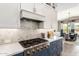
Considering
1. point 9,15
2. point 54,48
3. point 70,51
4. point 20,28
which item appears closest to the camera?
point 9,15

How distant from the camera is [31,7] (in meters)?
2.85

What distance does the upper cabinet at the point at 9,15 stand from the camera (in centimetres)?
197

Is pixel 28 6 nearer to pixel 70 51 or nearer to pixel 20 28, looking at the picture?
pixel 20 28

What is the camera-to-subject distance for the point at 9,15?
2105 millimetres

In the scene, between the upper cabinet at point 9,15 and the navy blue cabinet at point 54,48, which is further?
the navy blue cabinet at point 54,48

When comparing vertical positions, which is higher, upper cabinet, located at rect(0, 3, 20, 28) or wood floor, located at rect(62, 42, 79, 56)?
upper cabinet, located at rect(0, 3, 20, 28)

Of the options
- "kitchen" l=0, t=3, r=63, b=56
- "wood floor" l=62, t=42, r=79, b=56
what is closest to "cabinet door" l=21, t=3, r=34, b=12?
"kitchen" l=0, t=3, r=63, b=56

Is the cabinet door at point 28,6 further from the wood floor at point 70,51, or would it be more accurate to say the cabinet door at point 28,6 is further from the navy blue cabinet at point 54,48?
the wood floor at point 70,51

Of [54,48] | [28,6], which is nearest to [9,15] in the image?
[28,6]

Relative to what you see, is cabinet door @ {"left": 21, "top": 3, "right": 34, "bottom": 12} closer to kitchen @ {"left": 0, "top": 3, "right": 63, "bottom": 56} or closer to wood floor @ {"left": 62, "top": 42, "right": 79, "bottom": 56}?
kitchen @ {"left": 0, "top": 3, "right": 63, "bottom": 56}

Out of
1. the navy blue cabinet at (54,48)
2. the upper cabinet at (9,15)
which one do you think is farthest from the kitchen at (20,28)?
the navy blue cabinet at (54,48)

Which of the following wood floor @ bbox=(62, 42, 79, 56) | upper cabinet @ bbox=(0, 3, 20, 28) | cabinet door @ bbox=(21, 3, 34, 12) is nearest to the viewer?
upper cabinet @ bbox=(0, 3, 20, 28)

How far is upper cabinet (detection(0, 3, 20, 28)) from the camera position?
197 centimetres

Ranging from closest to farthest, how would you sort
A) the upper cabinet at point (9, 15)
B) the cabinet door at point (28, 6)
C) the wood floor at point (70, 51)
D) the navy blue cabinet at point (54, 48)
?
the upper cabinet at point (9, 15) → the cabinet door at point (28, 6) → the navy blue cabinet at point (54, 48) → the wood floor at point (70, 51)
